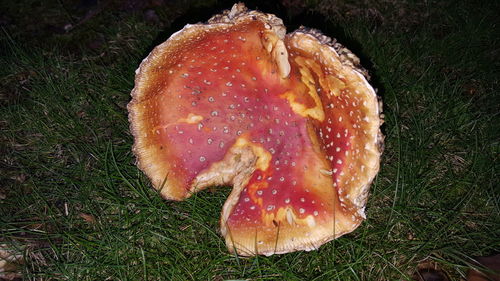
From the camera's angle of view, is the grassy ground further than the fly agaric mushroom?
Yes

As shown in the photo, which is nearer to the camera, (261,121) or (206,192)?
(261,121)

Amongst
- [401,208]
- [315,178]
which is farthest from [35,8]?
[401,208]

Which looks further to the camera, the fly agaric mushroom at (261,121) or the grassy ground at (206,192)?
the grassy ground at (206,192)

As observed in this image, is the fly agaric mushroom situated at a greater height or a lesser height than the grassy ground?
greater

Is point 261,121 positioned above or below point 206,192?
above

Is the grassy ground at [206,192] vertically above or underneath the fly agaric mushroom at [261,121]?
underneath
